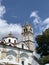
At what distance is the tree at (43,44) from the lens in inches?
1981

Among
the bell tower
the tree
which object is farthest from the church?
the tree

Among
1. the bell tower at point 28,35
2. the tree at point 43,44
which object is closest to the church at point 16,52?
the bell tower at point 28,35

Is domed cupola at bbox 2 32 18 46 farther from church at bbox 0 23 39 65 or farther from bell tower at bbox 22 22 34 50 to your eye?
bell tower at bbox 22 22 34 50

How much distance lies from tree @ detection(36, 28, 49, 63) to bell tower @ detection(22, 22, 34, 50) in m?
13.9

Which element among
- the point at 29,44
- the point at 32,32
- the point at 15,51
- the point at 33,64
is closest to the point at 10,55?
the point at 15,51

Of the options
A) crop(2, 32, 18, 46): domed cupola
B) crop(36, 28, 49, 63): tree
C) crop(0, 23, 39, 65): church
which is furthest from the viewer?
crop(2, 32, 18, 46): domed cupola

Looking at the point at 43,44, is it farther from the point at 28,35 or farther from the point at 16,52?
the point at 28,35

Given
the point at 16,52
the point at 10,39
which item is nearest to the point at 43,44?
the point at 16,52

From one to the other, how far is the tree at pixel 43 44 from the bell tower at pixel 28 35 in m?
13.9

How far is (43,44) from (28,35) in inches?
647

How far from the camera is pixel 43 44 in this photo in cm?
5106

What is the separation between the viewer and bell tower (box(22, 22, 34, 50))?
66.2m

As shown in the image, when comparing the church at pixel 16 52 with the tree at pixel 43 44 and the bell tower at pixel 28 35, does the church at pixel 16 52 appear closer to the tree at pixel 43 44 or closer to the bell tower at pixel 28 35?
the bell tower at pixel 28 35

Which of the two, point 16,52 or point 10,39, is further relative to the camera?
point 10,39
